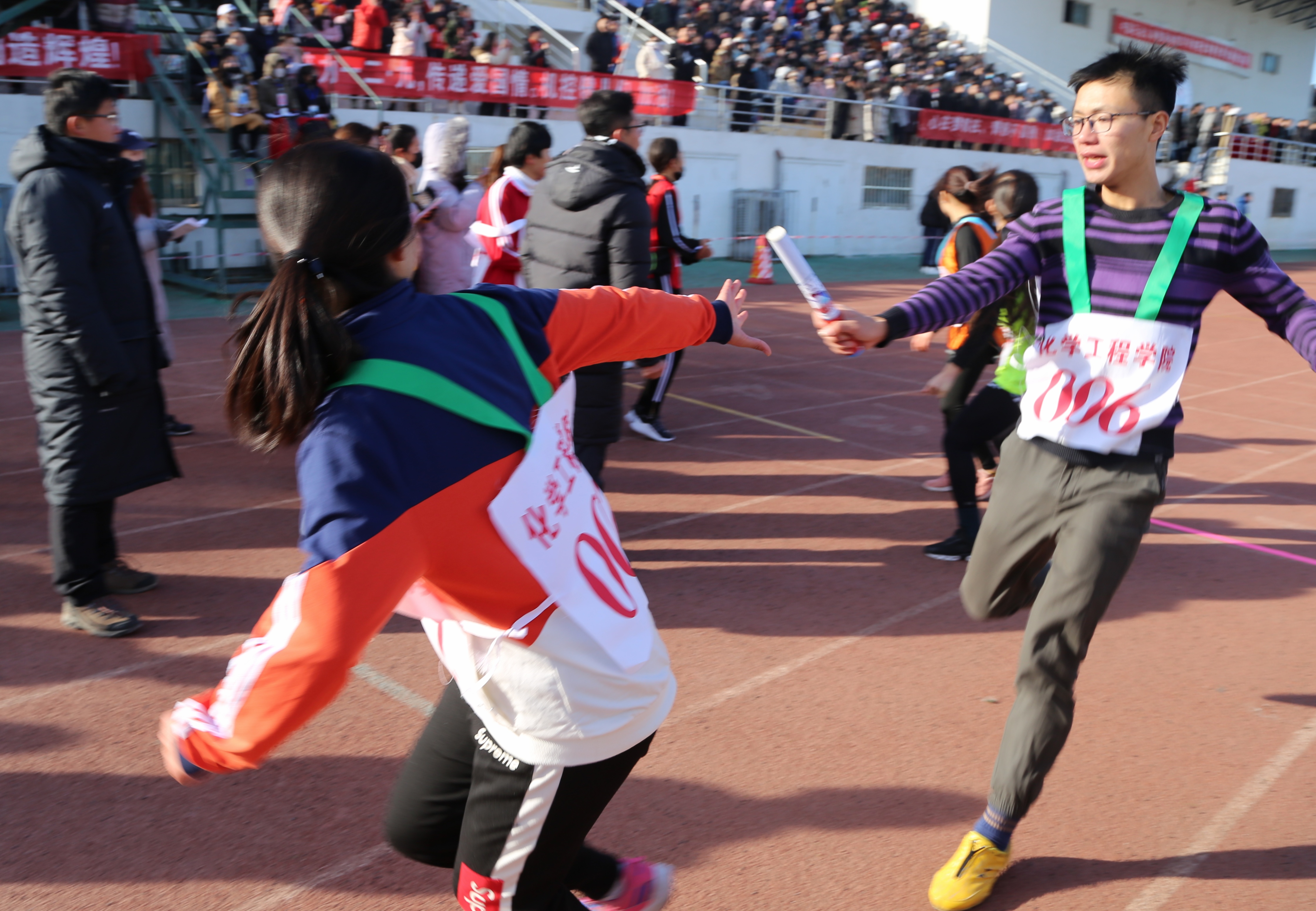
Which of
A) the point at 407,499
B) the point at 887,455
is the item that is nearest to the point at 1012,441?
the point at 407,499

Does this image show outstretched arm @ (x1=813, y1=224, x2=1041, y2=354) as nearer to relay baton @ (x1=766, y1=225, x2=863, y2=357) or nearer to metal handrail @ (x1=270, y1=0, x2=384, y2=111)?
relay baton @ (x1=766, y1=225, x2=863, y2=357)

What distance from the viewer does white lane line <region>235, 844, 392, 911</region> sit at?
8.66 ft

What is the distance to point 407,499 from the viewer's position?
1.46 metres

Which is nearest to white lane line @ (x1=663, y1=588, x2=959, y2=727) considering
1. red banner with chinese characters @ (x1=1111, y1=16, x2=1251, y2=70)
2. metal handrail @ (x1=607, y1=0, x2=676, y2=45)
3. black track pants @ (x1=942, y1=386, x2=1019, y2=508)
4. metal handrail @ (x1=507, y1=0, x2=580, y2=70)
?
black track pants @ (x1=942, y1=386, x2=1019, y2=508)

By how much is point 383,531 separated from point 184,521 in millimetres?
4602

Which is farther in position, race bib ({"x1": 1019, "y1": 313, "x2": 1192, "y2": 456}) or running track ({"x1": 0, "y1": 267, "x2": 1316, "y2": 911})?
running track ({"x1": 0, "y1": 267, "x2": 1316, "y2": 911})

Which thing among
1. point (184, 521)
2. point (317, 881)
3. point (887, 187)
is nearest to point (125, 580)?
point (184, 521)

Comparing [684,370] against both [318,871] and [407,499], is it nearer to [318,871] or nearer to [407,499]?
[318,871]

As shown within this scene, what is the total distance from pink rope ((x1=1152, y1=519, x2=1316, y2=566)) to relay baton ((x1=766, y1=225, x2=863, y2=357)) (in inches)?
159

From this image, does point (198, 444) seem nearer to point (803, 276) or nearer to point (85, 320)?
point (85, 320)

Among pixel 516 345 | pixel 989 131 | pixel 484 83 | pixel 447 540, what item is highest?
pixel 989 131

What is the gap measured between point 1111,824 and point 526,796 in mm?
2111

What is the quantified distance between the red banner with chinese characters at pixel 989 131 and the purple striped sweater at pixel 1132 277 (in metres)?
22.4

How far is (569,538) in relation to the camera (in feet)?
5.59
